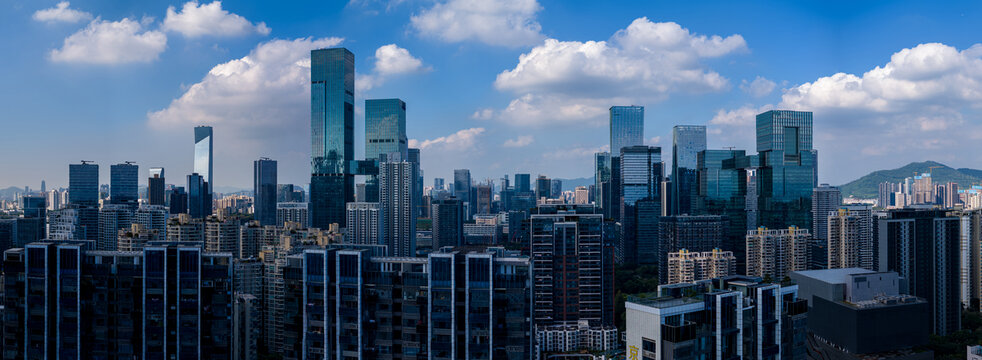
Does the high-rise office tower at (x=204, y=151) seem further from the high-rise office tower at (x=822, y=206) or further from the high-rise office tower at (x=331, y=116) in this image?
the high-rise office tower at (x=822, y=206)

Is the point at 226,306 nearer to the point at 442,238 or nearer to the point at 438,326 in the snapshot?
the point at 438,326

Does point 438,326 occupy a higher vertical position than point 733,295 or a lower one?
lower

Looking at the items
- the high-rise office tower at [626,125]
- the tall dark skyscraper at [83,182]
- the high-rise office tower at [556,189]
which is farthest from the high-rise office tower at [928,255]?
the high-rise office tower at [556,189]

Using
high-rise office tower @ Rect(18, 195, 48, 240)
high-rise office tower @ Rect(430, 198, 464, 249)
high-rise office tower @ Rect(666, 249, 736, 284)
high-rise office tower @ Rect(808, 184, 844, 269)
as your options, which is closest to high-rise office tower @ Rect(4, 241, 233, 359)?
high-rise office tower @ Rect(666, 249, 736, 284)

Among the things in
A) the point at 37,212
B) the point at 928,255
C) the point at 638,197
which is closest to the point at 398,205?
the point at 638,197

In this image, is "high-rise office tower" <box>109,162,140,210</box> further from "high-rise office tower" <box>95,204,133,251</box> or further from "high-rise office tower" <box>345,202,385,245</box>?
"high-rise office tower" <box>345,202,385,245</box>

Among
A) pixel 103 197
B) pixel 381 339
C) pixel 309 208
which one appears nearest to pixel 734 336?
pixel 381 339
